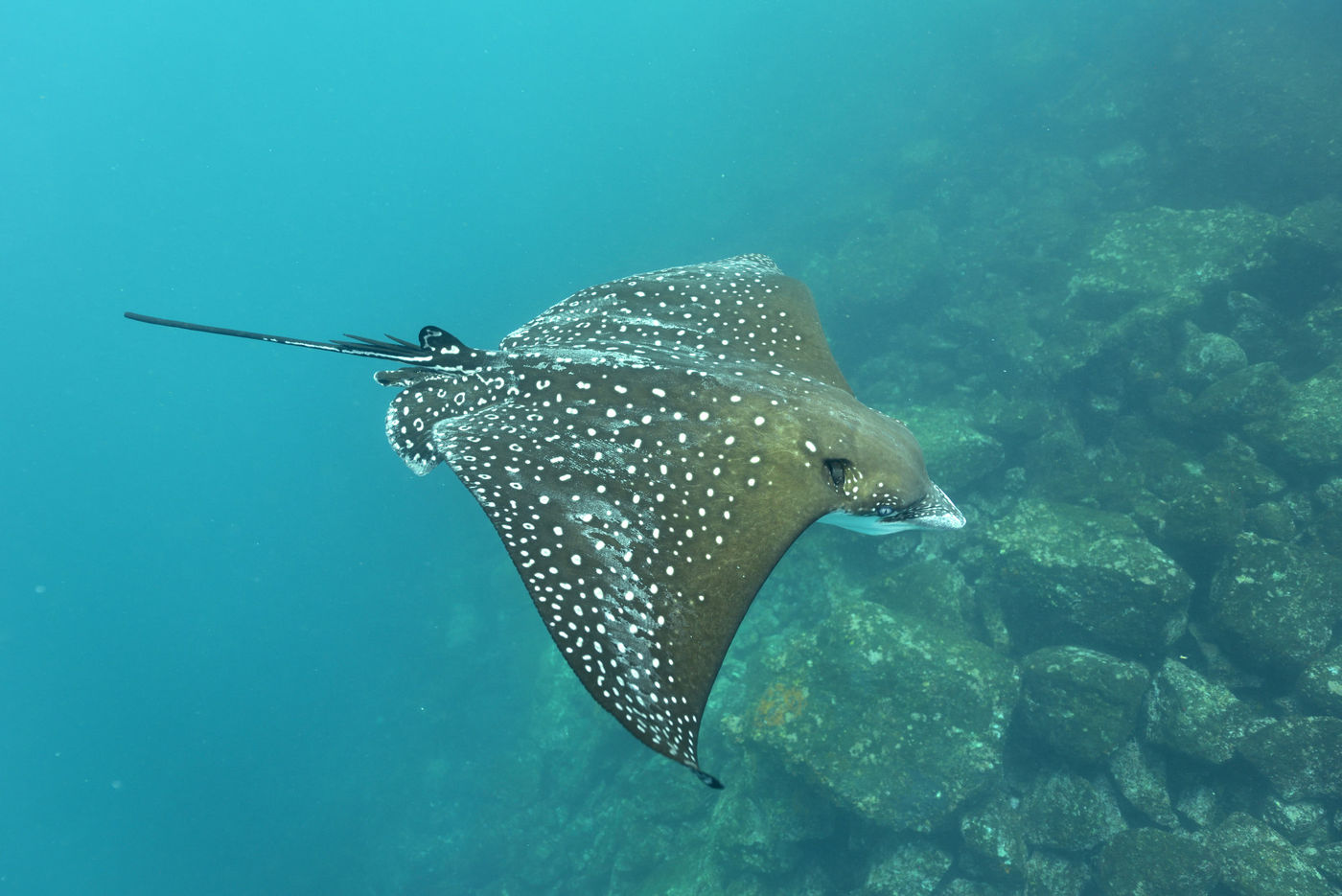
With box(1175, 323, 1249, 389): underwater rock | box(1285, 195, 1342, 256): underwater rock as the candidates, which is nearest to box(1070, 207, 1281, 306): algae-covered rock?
box(1285, 195, 1342, 256): underwater rock

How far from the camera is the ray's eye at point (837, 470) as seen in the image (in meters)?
3.61

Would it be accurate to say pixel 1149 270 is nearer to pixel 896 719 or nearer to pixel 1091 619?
pixel 1091 619

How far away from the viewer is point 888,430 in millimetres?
4316

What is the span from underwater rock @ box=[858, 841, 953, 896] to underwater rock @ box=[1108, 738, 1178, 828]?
258cm

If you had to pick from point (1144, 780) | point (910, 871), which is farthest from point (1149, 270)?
point (910, 871)

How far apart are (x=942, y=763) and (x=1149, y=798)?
2.55m

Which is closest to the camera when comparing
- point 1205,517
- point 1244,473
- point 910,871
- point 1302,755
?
point 1302,755

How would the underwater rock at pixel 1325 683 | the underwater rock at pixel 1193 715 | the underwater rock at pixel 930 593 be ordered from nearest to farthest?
1. the underwater rock at pixel 1325 683
2. the underwater rock at pixel 1193 715
3. the underwater rock at pixel 930 593

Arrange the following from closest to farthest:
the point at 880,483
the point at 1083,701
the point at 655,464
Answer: the point at 655,464 → the point at 880,483 → the point at 1083,701

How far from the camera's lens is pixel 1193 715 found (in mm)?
7258

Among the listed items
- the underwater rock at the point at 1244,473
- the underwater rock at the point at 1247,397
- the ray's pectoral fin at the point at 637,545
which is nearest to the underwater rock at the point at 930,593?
the underwater rock at the point at 1244,473

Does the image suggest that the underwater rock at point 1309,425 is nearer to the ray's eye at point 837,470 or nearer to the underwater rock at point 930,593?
the underwater rock at point 930,593

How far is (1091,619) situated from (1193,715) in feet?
5.00

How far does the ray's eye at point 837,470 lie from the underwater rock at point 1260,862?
750 cm
